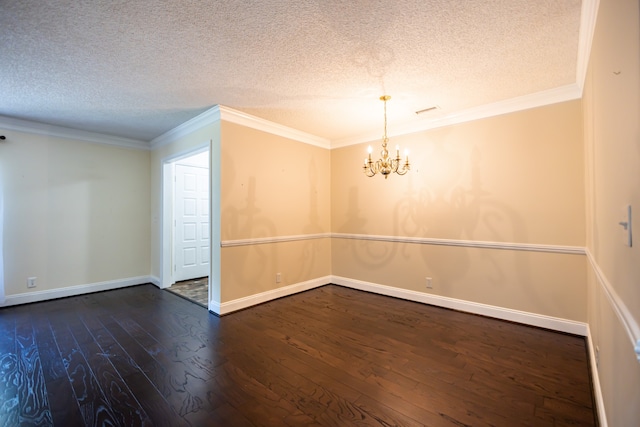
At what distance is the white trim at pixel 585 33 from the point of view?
1.74 metres

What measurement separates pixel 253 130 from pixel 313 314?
262cm

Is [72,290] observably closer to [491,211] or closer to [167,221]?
[167,221]

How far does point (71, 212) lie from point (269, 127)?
11.2 ft

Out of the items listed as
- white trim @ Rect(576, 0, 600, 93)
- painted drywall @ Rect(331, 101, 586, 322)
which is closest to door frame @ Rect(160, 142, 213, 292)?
painted drywall @ Rect(331, 101, 586, 322)

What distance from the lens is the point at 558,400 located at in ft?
6.11

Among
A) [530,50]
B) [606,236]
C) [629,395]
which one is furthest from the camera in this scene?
[530,50]

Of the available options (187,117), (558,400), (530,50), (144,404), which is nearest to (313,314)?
(144,404)

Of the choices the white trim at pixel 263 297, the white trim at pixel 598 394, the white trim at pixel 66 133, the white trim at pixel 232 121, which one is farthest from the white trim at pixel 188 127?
the white trim at pixel 598 394

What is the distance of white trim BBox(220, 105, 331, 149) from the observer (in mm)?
3547

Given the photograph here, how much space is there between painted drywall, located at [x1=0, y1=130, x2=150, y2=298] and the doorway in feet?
1.77

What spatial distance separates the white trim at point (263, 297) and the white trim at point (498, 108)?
265cm

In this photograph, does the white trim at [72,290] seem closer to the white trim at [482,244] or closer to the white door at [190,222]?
the white door at [190,222]

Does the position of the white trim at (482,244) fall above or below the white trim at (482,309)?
above

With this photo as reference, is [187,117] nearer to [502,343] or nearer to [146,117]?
[146,117]
